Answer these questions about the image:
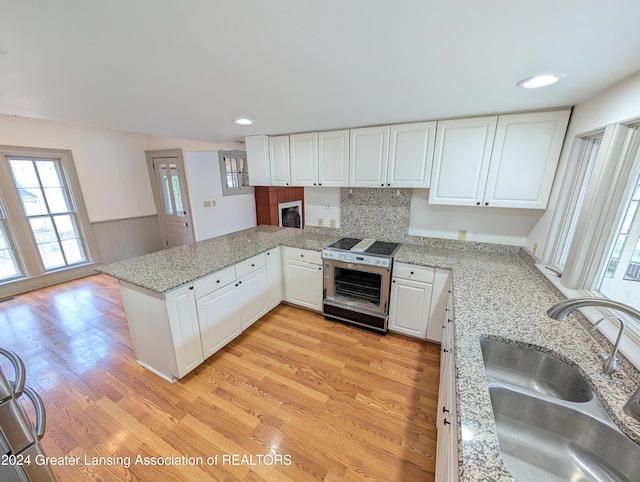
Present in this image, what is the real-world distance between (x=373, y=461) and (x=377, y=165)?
7.65 ft

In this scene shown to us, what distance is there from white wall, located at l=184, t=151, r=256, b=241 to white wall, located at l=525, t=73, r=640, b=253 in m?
4.77

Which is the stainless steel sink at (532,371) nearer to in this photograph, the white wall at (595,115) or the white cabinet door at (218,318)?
the white wall at (595,115)

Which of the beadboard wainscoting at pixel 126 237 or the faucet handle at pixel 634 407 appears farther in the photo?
the beadboard wainscoting at pixel 126 237

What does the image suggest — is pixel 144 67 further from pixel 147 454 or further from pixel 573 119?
pixel 573 119

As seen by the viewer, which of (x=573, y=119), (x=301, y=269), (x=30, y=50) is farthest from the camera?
(x=301, y=269)

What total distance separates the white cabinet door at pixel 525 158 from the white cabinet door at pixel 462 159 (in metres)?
0.07

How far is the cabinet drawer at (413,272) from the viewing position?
2.21m

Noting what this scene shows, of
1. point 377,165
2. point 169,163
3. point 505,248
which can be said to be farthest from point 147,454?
point 169,163

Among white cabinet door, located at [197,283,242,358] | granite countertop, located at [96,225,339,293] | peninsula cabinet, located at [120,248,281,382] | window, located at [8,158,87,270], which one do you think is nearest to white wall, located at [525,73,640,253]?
granite countertop, located at [96,225,339,293]

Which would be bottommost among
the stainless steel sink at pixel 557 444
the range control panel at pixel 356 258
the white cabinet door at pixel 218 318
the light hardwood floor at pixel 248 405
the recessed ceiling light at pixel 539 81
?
the light hardwood floor at pixel 248 405

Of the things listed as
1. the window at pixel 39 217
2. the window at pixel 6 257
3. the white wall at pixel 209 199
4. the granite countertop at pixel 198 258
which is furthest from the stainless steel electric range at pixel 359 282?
the window at pixel 6 257

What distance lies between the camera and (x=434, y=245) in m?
2.61

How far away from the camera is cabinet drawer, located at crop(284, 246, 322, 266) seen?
2684 millimetres

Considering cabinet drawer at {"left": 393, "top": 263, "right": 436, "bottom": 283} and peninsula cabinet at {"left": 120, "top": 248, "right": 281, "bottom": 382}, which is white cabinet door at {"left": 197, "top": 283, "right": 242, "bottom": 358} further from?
cabinet drawer at {"left": 393, "top": 263, "right": 436, "bottom": 283}
